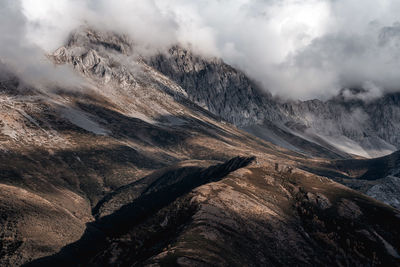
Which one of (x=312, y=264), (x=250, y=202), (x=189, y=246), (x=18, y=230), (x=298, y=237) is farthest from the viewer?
(x=18, y=230)

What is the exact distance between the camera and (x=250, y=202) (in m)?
163

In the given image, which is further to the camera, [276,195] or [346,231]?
[276,195]

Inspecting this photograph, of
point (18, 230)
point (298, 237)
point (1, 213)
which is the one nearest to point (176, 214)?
point (298, 237)

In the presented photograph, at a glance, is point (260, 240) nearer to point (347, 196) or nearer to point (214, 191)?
point (214, 191)

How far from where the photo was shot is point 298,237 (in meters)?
147

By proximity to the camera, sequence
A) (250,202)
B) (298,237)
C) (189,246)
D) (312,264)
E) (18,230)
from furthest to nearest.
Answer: (18,230), (250,202), (298,237), (312,264), (189,246)

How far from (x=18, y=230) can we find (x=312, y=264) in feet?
439

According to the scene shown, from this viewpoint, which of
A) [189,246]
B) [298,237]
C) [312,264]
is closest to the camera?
[189,246]

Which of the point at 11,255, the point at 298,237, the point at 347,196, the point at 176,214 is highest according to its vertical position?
the point at 347,196

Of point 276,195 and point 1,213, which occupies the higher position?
point 276,195

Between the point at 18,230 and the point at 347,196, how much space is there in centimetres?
15898

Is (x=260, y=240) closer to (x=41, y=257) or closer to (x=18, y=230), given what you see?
(x=41, y=257)

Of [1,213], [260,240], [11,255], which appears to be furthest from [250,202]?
[1,213]

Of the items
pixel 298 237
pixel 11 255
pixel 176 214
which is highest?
pixel 298 237
